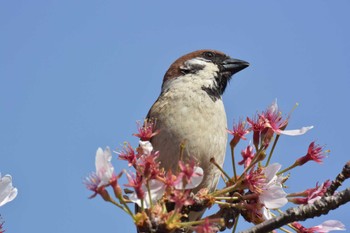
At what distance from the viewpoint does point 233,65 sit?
21.3 ft

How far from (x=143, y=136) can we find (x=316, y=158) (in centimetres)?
117

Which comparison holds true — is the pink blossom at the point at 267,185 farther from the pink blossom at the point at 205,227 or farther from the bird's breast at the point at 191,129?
the bird's breast at the point at 191,129

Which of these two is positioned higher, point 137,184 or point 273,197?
point 137,184

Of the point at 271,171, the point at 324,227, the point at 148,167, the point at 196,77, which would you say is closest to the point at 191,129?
the point at 196,77

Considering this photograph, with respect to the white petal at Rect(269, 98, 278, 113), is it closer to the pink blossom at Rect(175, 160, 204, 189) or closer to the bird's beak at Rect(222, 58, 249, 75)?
the pink blossom at Rect(175, 160, 204, 189)

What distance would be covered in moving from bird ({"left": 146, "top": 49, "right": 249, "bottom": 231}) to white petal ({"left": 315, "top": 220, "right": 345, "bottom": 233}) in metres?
1.65

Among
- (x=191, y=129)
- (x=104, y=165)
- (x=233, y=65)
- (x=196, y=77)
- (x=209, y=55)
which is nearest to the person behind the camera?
(x=104, y=165)

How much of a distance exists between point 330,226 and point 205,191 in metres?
0.80

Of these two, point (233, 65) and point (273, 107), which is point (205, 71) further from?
point (273, 107)

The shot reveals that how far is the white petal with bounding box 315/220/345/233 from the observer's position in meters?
3.34

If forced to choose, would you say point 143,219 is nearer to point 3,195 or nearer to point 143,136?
point 3,195

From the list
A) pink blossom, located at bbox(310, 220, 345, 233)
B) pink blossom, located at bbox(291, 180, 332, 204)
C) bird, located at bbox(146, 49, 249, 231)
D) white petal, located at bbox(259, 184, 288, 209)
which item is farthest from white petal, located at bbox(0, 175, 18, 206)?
bird, located at bbox(146, 49, 249, 231)

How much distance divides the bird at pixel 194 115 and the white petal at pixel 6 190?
2056 millimetres

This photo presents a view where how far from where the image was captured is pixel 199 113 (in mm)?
5543
